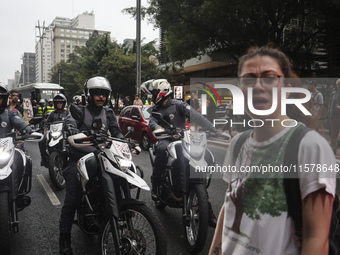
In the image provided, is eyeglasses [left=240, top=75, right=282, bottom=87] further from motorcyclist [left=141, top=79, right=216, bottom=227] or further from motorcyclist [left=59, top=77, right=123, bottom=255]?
motorcyclist [left=141, top=79, right=216, bottom=227]

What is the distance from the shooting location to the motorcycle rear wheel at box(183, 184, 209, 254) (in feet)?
11.8

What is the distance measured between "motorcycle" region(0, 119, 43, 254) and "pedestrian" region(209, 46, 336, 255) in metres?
2.56

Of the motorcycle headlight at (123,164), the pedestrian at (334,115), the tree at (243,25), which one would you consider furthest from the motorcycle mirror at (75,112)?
the tree at (243,25)

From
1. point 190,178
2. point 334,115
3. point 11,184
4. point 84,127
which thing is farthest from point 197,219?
point 334,115

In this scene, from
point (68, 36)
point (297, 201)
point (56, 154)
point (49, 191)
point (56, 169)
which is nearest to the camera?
point (297, 201)

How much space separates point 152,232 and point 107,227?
0.47 metres

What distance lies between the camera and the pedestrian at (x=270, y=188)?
1165 millimetres

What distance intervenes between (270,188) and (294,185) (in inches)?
3.6

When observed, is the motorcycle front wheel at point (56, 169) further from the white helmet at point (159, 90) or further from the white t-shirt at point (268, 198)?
the white t-shirt at point (268, 198)

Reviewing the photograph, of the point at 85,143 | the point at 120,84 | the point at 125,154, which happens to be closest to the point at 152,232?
the point at 125,154

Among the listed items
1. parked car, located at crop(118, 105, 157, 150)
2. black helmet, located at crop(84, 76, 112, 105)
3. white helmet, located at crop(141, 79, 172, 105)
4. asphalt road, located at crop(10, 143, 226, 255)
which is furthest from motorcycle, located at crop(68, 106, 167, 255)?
parked car, located at crop(118, 105, 157, 150)

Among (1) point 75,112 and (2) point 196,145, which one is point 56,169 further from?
(1) point 75,112

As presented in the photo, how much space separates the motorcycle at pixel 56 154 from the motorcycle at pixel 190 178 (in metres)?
2.75

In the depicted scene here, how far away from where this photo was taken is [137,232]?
303 cm
